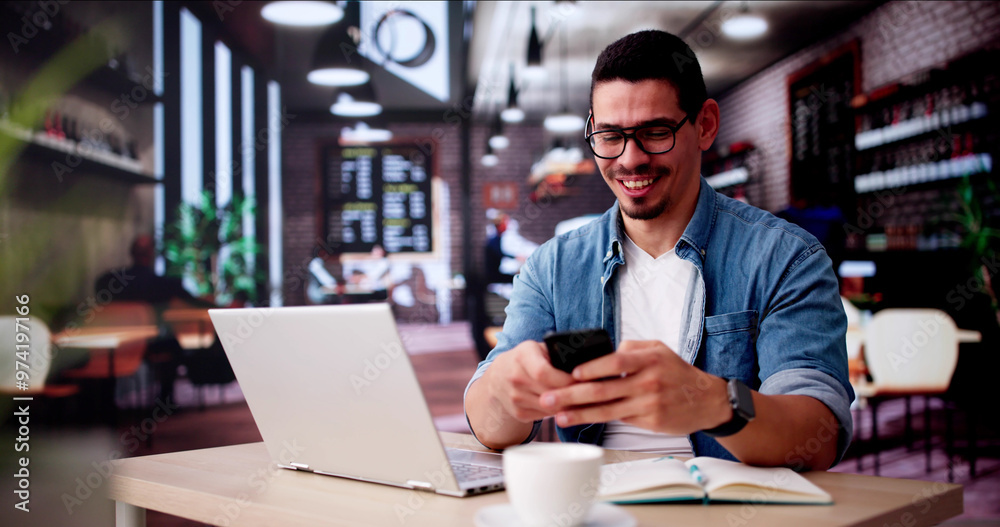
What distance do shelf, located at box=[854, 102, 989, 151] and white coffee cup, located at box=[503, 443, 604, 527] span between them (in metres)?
5.21

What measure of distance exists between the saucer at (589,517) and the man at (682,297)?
137 mm

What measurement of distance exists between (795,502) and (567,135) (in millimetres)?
11663

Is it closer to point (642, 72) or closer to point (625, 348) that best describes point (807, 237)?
point (642, 72)

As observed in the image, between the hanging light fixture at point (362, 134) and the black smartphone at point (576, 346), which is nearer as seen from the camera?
the black smartphone at point (576, 346)

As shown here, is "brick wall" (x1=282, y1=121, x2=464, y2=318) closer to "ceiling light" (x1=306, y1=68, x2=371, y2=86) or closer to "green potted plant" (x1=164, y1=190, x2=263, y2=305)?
"green potted plant" (x1=164, y1=190, x2=263, y2=305)

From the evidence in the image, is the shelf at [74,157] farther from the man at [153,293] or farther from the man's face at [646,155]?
the man's face at [646,155]

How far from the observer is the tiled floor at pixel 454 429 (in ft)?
9.88

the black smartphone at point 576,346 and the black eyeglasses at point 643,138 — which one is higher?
the black eyeglasses at point 643,138

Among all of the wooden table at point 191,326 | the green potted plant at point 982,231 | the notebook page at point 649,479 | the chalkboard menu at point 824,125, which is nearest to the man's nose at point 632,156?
the notebook page at point 649,479

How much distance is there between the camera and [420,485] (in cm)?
88

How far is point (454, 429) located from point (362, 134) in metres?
6.72

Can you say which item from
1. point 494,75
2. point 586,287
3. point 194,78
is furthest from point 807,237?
point 494,75

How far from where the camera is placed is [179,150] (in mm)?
5902

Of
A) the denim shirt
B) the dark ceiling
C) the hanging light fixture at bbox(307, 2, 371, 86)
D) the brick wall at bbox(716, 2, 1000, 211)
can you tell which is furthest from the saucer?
the brick wall at bbox(716, 2, 1000, 211)
